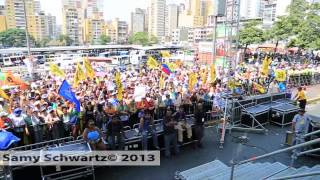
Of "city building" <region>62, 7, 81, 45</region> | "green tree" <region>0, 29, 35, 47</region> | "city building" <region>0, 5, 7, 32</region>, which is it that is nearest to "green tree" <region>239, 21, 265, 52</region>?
"green tree" <region>0, 29, 35, 47</region>

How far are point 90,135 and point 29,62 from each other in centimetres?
1372

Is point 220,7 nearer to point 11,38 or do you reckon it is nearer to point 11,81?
point 11,81

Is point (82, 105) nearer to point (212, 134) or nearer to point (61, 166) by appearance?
point (61, 166)

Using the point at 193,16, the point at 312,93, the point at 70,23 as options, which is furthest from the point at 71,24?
the point at 312,93

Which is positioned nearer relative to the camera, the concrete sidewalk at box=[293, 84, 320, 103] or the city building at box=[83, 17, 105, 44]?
the concrete sidewalk at box=[293, 84, 320, 103]

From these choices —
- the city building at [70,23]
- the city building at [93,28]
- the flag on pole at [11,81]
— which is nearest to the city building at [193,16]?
the city building at [93,28]

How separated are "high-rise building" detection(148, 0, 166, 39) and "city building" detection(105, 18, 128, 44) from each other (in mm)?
19317

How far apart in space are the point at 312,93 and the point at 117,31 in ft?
554

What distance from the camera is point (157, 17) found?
19150 cm

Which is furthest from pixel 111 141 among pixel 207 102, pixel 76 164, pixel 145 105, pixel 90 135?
pixel 207 102

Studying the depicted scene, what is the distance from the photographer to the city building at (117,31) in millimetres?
173250

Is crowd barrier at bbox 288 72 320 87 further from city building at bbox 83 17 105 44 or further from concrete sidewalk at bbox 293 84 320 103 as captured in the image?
city building at bbox 83 17 105 44

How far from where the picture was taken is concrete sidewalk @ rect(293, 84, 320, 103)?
Answer: 59.5 ft

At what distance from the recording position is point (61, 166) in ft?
24.9
